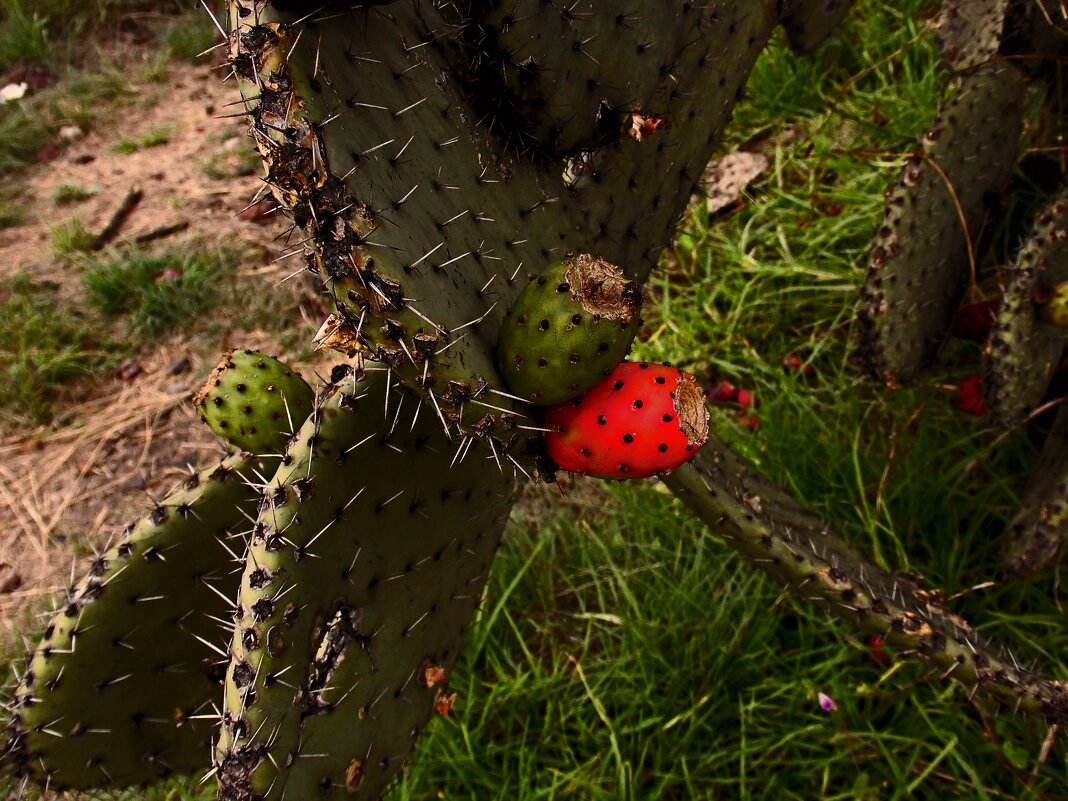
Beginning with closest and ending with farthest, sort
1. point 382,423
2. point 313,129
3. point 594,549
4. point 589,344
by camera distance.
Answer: point 313,129
point 589,344
point 382,423
point 594,549

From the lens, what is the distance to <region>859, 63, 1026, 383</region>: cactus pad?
192 cm

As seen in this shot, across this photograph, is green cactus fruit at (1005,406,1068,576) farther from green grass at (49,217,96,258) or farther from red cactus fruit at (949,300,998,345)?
green grass at (49,217,96,258)

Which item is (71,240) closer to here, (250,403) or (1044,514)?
(250,403)

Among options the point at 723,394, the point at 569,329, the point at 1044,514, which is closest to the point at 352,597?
the point at 569,329

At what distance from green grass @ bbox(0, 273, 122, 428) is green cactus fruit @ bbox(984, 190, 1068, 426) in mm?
2741

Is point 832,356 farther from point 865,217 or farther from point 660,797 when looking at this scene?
point 660,797

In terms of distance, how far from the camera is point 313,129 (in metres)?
0.79

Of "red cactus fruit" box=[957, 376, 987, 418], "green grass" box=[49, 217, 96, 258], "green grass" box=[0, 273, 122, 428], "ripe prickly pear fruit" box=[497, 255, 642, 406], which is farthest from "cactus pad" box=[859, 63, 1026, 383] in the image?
"green grass" box=[49, 217, 96, 258]

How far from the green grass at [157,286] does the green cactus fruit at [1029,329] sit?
8.15ft

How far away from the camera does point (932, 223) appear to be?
6.39 feet

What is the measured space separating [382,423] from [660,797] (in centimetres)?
114

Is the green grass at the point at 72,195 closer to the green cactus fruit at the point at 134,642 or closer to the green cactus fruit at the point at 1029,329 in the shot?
the green cactus fruit at the point at 134,642

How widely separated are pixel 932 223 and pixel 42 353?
9.28 feet

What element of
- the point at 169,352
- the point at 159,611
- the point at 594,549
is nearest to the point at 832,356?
the point at 594,549
